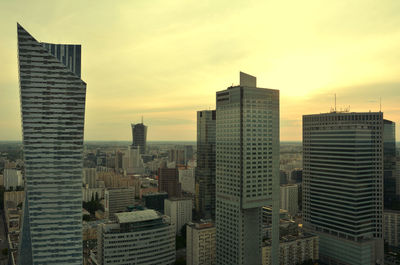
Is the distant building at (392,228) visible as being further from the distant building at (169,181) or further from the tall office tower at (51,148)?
the distant building at (169,181)

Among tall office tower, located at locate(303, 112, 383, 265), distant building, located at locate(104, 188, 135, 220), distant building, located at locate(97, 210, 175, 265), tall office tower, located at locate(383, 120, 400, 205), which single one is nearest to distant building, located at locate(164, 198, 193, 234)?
distant building, located at locate(104, 188, 135, 220)

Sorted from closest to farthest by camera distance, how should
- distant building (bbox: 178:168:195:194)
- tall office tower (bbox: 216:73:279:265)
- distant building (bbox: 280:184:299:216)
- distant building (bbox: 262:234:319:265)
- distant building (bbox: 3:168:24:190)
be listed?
tall office tower (bbox: 216:73:279:265), distant building (bbox: 262:234:319:265), distant building (bbox: 280:184:299:216), distant building (bbox: 3:168:24:190), distant building (bbox: 178:168:195:194)

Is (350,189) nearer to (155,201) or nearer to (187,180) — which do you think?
(155,201)

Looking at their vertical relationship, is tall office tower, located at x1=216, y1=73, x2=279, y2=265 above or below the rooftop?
above

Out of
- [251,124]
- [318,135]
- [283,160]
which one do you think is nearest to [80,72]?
[251,124]

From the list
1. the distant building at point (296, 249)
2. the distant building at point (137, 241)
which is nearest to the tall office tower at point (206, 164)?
the distant building at point (137, 241)

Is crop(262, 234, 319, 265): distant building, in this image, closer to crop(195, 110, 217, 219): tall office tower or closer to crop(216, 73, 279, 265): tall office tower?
crop(216, 73, 279, 265): tall office tower

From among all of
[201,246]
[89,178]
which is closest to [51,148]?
[201,246]
